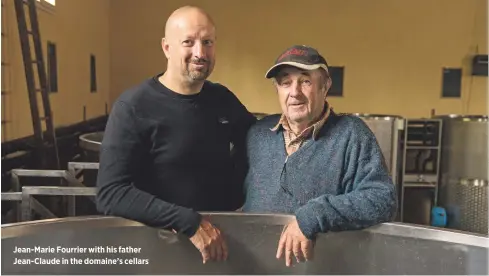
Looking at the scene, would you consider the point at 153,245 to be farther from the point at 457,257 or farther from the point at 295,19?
the point at 295,19

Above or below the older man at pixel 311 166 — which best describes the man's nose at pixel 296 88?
above

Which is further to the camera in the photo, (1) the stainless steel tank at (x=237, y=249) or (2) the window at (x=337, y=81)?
(2) the window at (x=337, y=81)

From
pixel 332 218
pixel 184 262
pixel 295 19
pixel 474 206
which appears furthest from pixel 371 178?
pixel 295 19

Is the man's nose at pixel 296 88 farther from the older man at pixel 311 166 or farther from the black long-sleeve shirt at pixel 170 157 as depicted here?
the black long-sleeve shirt at pixel 170 157

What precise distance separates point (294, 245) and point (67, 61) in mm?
4287

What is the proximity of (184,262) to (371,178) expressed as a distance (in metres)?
0.42

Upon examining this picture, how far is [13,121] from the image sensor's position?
3.39m

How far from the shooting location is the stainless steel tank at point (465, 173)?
3807 millimetres

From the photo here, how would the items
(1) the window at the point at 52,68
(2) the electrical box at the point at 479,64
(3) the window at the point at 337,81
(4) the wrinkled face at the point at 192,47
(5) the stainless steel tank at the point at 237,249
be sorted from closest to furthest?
1. (5) the stainless steel tank at the point at 237,249
2. (4) the wrinkled face at the point at 192,47
3. (1) the window at the point at 52,68
4. (2) the electrical box at the point at 479,64
5. (3) the window at the point at 337,81

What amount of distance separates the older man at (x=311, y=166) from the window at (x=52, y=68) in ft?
11.6

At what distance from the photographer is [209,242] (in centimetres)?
96

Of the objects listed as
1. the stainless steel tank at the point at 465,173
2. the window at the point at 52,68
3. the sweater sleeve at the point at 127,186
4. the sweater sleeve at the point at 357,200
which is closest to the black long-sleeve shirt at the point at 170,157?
the sweater sleeve at the point at 127,186

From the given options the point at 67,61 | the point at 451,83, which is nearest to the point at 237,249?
the point at 67,61

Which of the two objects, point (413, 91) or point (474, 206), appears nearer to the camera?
point (474, 206)
